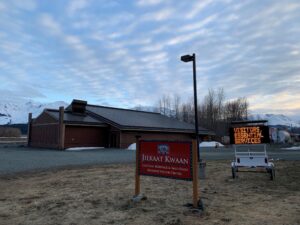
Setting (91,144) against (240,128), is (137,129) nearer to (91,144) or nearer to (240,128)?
(91,144)

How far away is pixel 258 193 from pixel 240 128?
11.6 feet

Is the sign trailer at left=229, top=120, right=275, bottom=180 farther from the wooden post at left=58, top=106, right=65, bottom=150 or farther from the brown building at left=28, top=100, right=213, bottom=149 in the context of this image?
the wooden post at left=58, top=106, right=65, bottom=150

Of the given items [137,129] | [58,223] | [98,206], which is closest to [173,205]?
[98,206]

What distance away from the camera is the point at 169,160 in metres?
6.33

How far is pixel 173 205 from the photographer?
Result: 609 cm

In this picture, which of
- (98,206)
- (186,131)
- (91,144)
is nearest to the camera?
→ (98,206)

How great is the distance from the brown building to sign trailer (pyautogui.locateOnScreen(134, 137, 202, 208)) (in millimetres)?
26301

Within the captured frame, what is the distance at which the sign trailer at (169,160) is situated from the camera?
589 cm

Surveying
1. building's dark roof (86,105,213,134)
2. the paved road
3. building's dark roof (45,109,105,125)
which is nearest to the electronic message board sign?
the paved road

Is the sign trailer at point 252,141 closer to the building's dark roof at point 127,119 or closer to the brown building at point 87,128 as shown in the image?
the brown building at point 87,128

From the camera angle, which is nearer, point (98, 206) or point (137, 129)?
point (98, 206)

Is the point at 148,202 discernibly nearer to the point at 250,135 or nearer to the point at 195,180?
the point at 195,180

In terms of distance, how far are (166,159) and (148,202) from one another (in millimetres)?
1066

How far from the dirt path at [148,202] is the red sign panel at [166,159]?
0.68m
